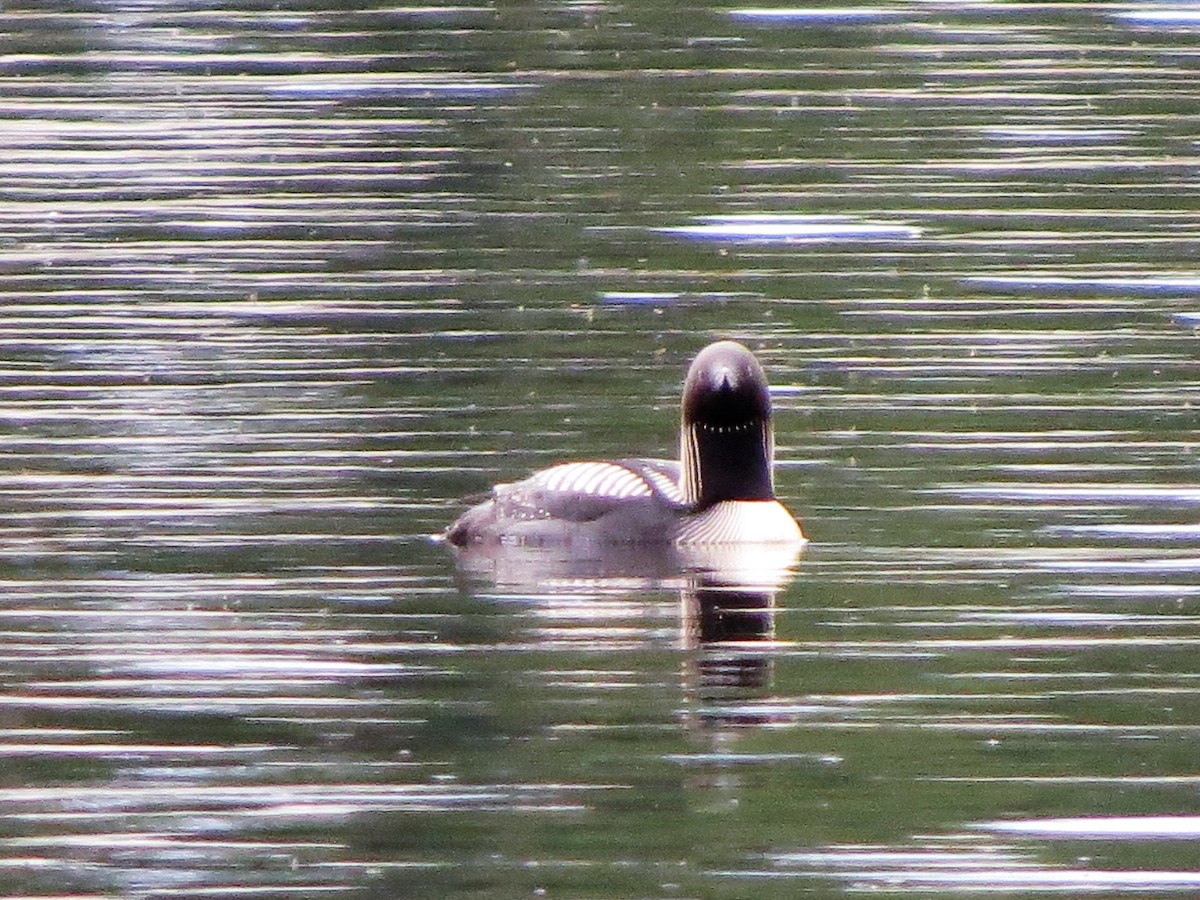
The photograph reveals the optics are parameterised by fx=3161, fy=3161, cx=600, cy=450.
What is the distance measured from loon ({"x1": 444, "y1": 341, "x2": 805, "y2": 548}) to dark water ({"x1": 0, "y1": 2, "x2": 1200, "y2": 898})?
25 centimetres

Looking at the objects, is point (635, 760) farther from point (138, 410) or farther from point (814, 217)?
point (814, 217)

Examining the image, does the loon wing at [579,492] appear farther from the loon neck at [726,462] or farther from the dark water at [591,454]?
the dark water at [591,454]

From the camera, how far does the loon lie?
1190 cm

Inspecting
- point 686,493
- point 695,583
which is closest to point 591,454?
point 686,493

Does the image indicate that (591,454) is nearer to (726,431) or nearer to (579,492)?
(726,431)

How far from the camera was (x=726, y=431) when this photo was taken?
40.3 ft

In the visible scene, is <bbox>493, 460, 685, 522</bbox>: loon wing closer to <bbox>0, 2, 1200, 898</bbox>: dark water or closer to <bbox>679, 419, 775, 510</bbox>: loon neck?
<bbox>679, 419, 775, 510</bbox>: loon neck

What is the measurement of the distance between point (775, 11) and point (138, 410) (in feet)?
42.9

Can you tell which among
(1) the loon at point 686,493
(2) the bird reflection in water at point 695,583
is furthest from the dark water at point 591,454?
(1) the loon at point 686,493

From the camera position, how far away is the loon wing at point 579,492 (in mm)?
11906

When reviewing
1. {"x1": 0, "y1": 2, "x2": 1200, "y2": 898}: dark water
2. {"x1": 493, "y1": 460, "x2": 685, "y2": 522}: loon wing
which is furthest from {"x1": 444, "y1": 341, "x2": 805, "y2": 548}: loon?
{"x1": 0, "y1": 2, "x2": 1200, "y2": 898}: dark water

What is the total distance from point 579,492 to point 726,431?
2.35 ft

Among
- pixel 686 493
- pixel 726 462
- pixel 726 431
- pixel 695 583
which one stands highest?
pixel 726 431

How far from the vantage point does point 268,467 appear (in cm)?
1276
